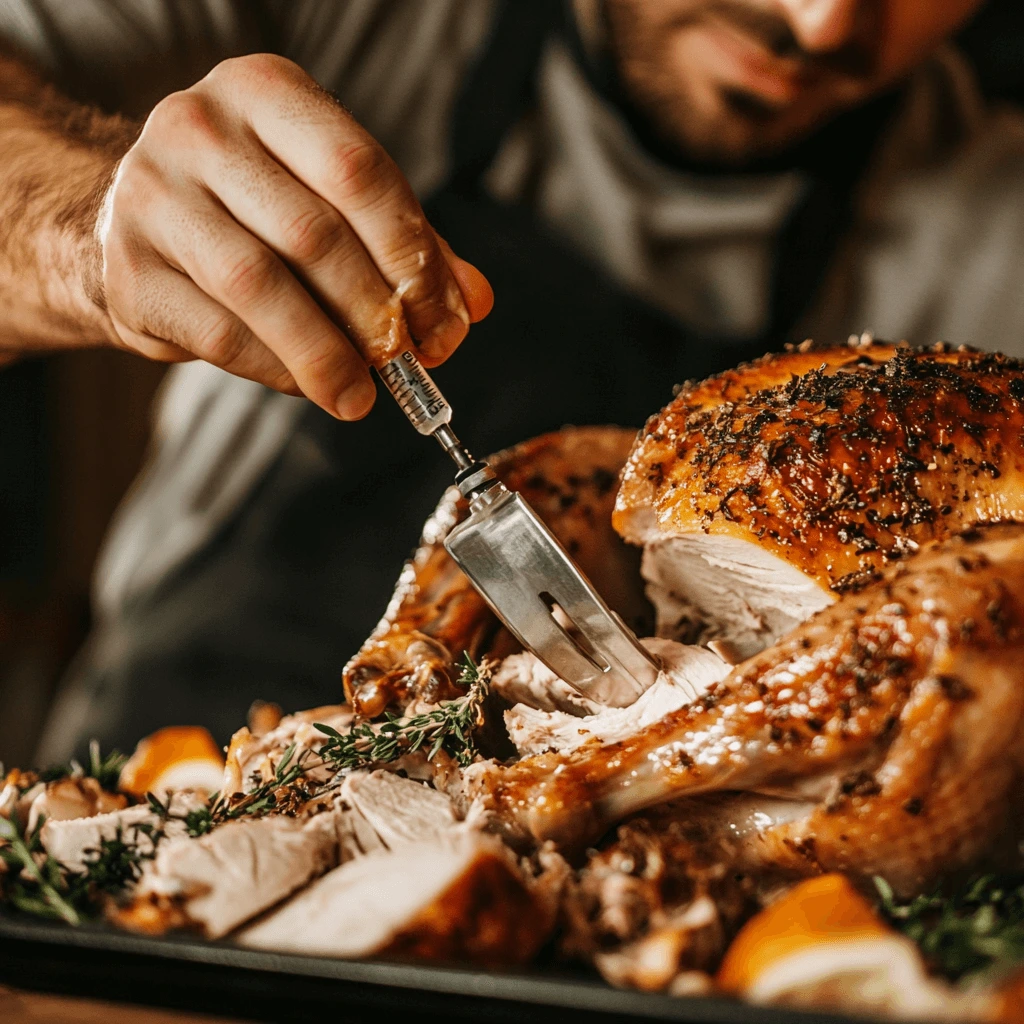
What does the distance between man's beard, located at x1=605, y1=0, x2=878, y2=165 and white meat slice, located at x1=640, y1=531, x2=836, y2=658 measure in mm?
2493

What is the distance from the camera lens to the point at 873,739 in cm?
124

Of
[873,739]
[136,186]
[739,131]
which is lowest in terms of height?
[873,739]

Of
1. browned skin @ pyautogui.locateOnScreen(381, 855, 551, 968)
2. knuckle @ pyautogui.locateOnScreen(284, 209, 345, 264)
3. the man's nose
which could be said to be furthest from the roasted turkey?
the man's nose

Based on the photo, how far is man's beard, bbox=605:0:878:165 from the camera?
11.2ft

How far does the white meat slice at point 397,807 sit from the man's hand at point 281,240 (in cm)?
63

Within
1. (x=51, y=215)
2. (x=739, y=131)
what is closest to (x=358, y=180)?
(x=51, y=215)

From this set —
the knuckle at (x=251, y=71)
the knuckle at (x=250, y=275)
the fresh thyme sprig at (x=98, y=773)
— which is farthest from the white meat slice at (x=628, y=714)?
the knuckle at (x=251, y=71)

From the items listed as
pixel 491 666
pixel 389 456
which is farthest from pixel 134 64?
pixel 491 666

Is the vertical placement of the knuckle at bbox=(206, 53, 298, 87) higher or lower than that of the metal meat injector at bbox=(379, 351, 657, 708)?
higher

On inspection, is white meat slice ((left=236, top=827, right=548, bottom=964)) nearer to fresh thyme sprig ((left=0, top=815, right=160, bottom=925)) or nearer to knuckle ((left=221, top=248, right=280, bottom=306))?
fresh thyme sprig ((left=0, top=815, right=160, bottom=925))

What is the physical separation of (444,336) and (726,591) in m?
0.70

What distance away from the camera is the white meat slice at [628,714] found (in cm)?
152

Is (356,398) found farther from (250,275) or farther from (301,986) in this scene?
(301,986)

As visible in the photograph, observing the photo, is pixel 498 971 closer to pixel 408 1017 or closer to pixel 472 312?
pixel 408 1017
